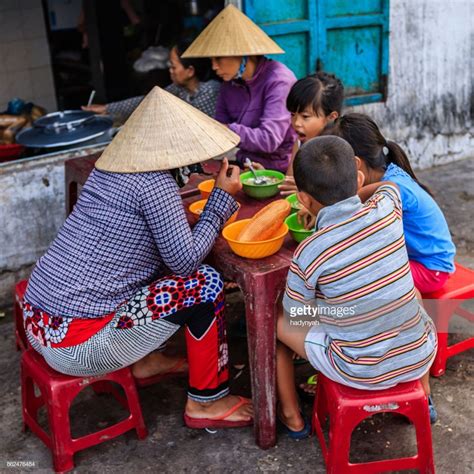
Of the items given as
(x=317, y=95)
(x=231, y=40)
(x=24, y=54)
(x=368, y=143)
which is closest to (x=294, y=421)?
(x=368, y=143)

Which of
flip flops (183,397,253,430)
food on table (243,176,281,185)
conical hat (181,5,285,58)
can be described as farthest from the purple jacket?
flip flops (183,397,253,430)

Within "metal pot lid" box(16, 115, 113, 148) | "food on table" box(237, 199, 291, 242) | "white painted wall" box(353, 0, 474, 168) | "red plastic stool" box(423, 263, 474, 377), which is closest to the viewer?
"food on table" box(237, 199, 291, 242)

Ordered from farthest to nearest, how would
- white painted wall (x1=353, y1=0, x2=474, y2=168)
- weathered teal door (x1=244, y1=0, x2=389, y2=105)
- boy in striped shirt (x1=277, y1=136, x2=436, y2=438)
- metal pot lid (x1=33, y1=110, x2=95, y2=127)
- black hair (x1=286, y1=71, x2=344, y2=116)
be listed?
white painted wall (x1=353, y1=0, x2=474, y2=168) → weathered teal door (x1=244, y1=0, x2=389, y2=105) → metal pot lid (x1=33, y1=110, x2=95, y2=127) → black hair (x1=286, y1=71, x2=344, y2=116) → boy in striped shirt (x1=277, y1=136, x2=436, y2=438)

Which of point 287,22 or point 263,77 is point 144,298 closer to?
point 263,77

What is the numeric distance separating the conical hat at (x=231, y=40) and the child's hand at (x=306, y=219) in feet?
4.12

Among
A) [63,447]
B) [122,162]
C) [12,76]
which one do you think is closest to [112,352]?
[63,447]

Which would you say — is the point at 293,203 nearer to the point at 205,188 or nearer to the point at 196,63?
the point at 205,188

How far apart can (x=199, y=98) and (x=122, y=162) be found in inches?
74.2

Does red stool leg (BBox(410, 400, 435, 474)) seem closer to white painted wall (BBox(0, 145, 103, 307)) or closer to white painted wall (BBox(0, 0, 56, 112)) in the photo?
white painted wall (BBox(0, 145, 103, 307))

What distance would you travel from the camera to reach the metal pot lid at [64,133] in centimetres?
392

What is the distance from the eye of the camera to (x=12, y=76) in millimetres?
5977

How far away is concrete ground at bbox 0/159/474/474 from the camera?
2.82 metres

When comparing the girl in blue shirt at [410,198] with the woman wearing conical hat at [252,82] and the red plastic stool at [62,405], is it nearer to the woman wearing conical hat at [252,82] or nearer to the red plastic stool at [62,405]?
the woman wearing conical hat at [252,82]

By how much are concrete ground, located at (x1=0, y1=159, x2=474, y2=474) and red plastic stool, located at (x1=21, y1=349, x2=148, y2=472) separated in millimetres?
81
